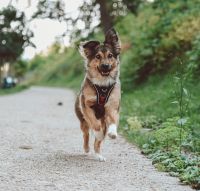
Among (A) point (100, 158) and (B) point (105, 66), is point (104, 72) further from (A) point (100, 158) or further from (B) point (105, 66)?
(A) point (100, 158)

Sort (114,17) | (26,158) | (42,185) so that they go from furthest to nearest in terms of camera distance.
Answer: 1. (114,17)
2. (26,158)
3. (42,185)

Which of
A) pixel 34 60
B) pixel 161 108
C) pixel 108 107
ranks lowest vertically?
pixel 34 60

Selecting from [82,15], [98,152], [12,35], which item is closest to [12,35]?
[12,35]

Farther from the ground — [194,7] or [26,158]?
[194,7]

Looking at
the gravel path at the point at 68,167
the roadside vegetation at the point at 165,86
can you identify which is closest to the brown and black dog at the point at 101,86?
the gravel path at the point at 68,167

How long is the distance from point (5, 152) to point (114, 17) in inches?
1008

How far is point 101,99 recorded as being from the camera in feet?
31.9

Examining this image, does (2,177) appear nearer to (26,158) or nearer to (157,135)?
(26,158)

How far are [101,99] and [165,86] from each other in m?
13.8

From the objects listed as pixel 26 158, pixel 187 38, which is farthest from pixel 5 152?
pixel 187 38

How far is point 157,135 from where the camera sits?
442 inches

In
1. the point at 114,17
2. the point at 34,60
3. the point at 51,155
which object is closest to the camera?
the point at 51,155

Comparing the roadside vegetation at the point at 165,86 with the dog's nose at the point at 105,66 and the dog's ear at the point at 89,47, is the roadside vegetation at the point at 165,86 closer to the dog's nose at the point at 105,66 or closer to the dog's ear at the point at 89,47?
the dog's nose at the point at 105,66

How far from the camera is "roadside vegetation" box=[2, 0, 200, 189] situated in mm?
10289
